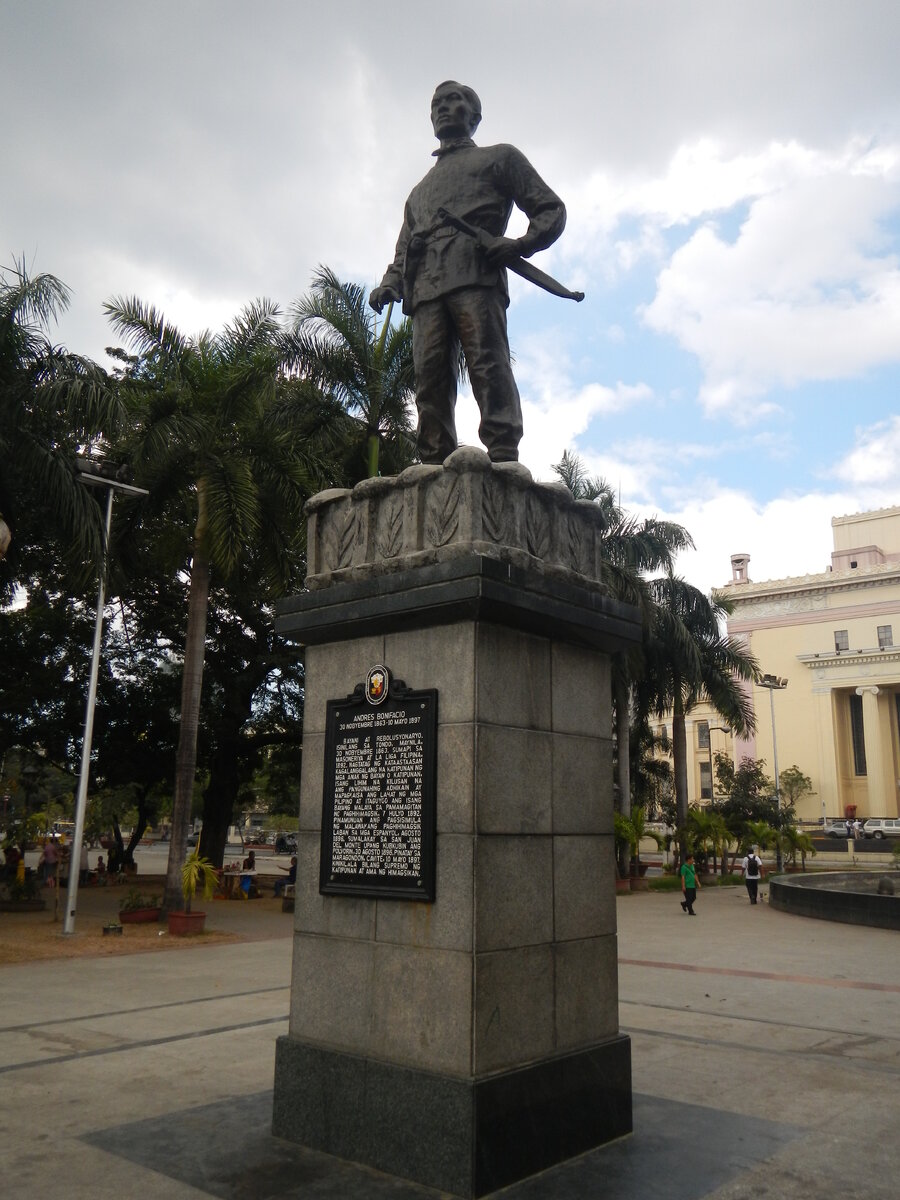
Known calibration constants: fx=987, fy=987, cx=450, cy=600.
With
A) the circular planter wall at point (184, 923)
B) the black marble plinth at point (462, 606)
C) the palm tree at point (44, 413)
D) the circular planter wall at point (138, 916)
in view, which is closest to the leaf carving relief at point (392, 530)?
the black marble plinth at point (462, 606)

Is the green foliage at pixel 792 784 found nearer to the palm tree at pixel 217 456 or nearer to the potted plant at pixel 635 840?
the potted plant at pixel 635 840

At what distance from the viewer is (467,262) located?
622cm

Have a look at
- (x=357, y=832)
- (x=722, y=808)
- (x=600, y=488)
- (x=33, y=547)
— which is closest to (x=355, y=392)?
(x=33, y=547)

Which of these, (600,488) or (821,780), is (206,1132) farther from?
(821,780)

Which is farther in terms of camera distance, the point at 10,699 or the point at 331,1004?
the point at 10,699

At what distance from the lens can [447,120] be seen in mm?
6441

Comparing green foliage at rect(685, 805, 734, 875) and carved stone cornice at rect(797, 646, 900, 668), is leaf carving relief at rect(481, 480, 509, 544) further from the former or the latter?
carved stone cornice at rect(797, 646, 900, 668)

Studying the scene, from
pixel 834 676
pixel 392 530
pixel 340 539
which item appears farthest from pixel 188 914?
pixel 834 676

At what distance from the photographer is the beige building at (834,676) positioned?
209 feet

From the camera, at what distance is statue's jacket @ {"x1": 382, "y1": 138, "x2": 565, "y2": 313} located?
20.4 ft

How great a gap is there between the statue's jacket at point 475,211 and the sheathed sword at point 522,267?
5cm

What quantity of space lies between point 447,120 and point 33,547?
1571 cm

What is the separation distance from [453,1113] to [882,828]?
192 feet

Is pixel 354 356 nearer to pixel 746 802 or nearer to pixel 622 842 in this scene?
pixel 622 842
